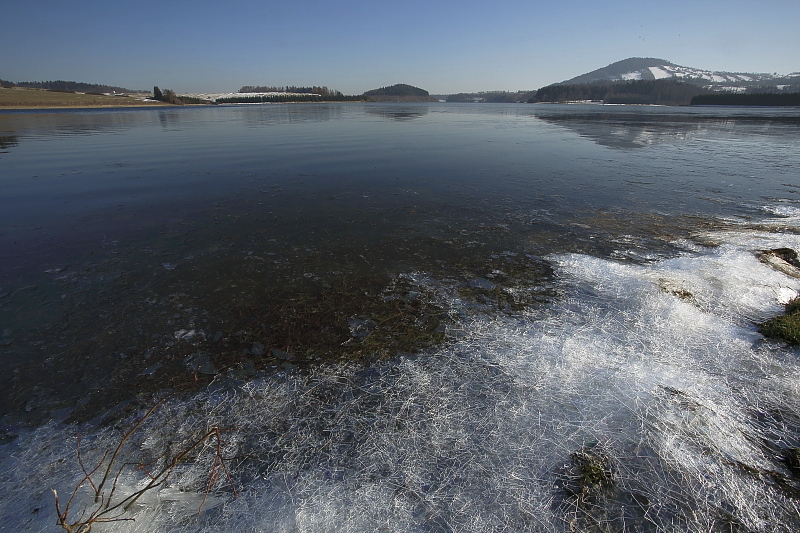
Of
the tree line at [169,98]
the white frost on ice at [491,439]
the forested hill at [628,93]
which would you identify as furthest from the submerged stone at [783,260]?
the forested hill at [628,93]

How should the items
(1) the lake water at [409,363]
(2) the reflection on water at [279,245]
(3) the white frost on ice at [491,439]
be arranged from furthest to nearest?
(2) the reflection on water at [279,245], (1) the lake water at [409,363], (3) the white frost on ice at [491,439]

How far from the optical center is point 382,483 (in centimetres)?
250

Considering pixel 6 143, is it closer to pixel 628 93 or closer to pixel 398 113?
pixel 398 113

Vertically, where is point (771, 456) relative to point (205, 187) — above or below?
below

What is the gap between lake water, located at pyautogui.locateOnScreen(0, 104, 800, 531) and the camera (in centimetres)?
242

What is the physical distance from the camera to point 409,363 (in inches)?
145

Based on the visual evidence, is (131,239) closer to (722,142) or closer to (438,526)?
(438,526)

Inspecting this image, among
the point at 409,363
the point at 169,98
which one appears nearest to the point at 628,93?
the point at 169,98

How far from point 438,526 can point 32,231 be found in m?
9.31

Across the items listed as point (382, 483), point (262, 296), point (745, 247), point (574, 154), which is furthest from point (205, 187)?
point (574, 154)

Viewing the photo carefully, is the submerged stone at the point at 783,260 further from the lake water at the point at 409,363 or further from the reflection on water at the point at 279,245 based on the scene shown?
the reflection on water at the point at 279,245

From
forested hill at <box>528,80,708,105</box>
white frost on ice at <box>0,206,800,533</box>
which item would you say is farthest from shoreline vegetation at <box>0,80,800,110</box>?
white frost on ice at <box>0,206,800,533</box>

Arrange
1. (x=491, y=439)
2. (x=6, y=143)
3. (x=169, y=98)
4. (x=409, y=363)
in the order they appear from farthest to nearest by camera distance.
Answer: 1. (x=169, y=98)
2. (x=6, y=143)
3. (x=409, y=363)
4. (x=491, y=439)

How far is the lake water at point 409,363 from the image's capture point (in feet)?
7.95
